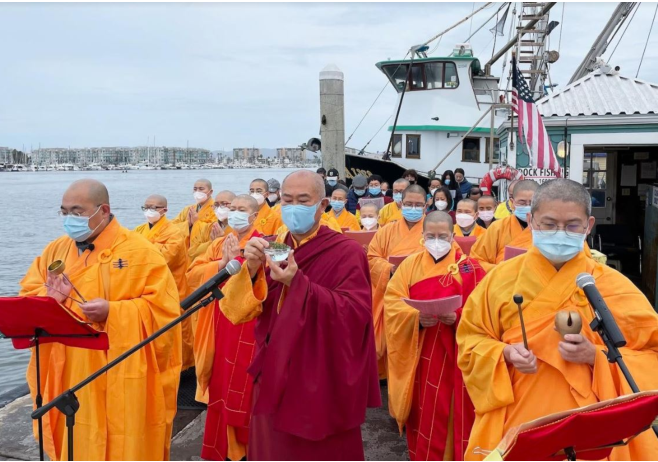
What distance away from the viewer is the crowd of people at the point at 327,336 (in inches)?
102

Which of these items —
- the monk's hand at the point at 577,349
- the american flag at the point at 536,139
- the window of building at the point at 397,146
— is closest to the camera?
the monk's hand at the point at 577,349

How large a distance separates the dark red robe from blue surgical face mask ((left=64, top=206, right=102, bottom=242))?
1.40m

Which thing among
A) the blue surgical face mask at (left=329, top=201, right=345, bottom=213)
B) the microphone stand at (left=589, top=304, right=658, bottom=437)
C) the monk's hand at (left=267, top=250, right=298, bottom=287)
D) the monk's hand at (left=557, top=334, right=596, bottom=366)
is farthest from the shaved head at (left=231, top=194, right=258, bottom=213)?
the microphone stand at (left=589, top=304, right=658, bottom=437)

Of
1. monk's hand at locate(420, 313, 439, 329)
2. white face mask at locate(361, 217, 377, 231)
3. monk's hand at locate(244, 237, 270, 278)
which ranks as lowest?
monk's hand at locate(420, 313, 439, 329)

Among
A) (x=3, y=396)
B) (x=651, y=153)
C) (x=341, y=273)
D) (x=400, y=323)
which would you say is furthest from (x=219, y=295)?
(x=651, y=153)

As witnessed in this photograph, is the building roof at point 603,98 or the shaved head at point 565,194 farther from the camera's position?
the building roof at point 603,98

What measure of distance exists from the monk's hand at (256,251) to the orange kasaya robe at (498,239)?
9.33ft

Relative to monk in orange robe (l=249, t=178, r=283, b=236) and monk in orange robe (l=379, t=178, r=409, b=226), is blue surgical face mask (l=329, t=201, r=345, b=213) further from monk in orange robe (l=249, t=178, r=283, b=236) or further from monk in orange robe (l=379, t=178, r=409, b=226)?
monk in orange robe (l=249, t=178, r=283, b=236)

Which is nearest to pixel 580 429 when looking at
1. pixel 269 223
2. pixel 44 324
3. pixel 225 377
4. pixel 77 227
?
→ pixel 44 324

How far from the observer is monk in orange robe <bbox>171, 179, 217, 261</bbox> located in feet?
24.5

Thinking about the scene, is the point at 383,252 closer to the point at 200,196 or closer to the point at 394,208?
the point at 394,208

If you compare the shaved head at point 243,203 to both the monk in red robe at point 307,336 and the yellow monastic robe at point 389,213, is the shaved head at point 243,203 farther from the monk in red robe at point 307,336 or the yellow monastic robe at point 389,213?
the yellow monastic robe at point 389,213

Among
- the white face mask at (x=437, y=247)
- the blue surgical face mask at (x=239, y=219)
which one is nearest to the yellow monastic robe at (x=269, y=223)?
the blue surgical face mask at (x=239, y=219)

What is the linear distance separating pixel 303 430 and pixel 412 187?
3638 millimetres
